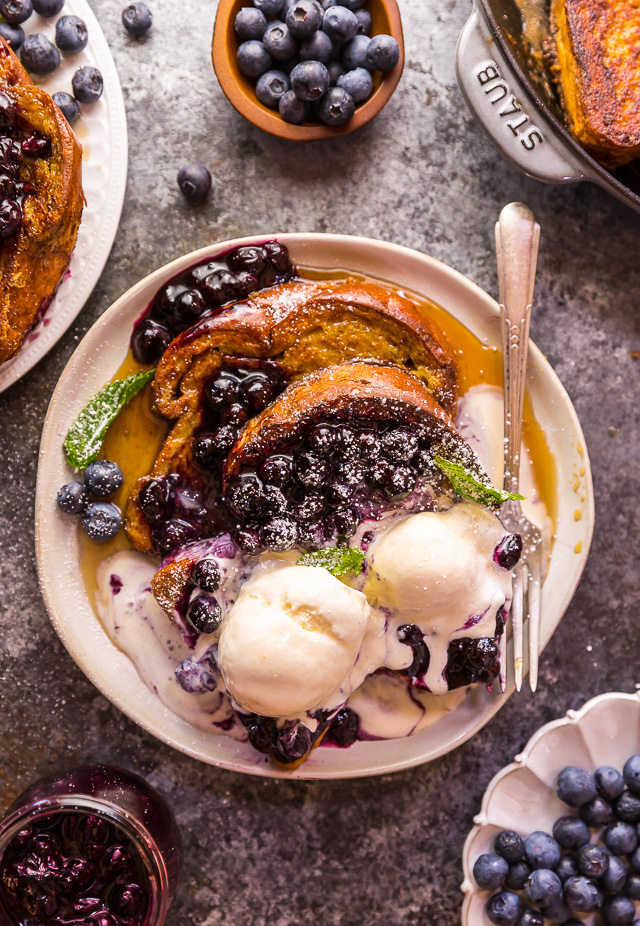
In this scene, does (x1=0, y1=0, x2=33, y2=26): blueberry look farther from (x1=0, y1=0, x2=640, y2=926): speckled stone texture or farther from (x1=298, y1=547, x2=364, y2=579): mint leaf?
(x1=298, y1=547, x2=364, y2=579): mint leaf

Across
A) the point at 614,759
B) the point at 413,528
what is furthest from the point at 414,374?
the point at 614,759

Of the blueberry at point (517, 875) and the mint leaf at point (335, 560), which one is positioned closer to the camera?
the mint leaf at point (335, 560)

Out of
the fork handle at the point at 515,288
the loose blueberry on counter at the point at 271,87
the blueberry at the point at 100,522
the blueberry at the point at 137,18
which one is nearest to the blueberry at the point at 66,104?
the blueberry at the point at 137,18

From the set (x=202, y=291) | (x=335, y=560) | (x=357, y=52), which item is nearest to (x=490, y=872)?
(x=335, y=560)

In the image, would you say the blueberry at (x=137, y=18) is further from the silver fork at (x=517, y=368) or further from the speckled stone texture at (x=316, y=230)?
the silver fork at (x=517, y=368)

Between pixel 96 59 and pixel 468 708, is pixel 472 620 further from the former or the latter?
pixel 96 59

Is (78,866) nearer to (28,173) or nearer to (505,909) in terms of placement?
(505,909)
